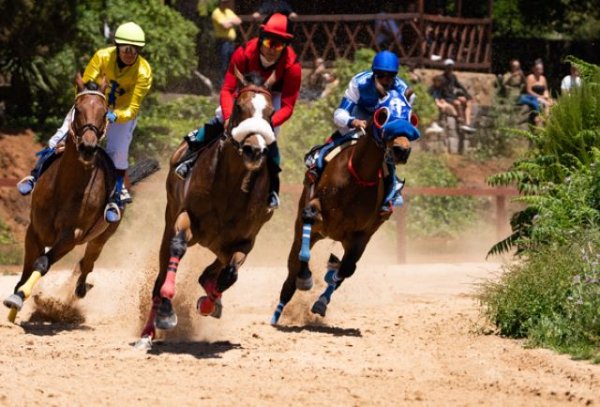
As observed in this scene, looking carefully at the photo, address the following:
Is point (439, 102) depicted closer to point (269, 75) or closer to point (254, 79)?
point (269, 75)

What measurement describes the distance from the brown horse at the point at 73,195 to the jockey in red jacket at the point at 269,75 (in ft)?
2.91

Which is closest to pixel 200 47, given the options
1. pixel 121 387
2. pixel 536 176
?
pixel 536 176

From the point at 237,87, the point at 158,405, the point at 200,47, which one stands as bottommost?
the point at 158,405

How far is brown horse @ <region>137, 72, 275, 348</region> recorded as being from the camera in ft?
35.2

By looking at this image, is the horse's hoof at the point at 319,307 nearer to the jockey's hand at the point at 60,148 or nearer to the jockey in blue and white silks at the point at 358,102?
the jockey in blue and white silks at the point at 358,102

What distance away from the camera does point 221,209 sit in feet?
36.4

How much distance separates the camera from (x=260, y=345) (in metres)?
11.7

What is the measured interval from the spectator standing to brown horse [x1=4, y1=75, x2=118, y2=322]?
14116 mm

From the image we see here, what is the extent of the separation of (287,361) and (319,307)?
235 cm

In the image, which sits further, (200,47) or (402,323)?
(200,47)

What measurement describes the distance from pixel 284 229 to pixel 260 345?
1029 cm

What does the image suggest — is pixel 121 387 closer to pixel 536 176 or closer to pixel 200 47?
pixel 536 176

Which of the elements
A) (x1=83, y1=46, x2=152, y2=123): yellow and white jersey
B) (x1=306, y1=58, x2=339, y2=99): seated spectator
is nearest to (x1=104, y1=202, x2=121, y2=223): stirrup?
(x1=83, y1=46, x2=152, y2=123): yellow and white jersey

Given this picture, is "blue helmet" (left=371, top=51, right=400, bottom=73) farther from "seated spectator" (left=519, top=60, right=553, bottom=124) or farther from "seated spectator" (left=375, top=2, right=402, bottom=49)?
"seated spectator" (left=375, top=2, right=402, bottom=49)
